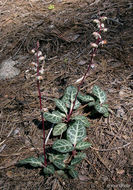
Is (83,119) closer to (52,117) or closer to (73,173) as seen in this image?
(52,117)

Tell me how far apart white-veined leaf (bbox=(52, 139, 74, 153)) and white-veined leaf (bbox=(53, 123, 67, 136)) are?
154mm

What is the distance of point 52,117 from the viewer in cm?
234

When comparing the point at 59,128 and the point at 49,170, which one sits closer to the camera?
the point at 49,170

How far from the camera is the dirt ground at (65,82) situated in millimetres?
2014

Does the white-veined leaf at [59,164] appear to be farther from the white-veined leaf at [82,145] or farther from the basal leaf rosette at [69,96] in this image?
the basal leaf rosette at [69,96]

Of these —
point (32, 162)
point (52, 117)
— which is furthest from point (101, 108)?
point (32, 162)

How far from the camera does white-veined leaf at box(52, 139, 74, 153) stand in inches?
79.7

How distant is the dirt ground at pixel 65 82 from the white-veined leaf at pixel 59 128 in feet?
0.67

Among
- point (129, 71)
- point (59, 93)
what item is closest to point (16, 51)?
point (59, 93)

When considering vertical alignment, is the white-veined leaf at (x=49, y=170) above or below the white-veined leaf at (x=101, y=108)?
below

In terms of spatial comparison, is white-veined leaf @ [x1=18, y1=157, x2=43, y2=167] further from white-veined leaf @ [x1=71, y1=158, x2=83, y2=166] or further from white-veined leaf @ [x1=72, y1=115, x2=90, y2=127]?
white-veined leaf @ [x1=72, y1=115, x2=90, y2=127]

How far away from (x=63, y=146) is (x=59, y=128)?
268 mm

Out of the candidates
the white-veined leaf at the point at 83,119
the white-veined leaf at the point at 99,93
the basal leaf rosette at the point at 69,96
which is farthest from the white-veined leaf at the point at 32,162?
the white-veined leaf at the point at 99,93

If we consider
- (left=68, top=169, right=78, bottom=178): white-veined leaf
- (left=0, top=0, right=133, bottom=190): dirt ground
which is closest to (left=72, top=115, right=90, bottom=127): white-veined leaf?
(left=0, top=0, right=133, bottom=190): dirt ground
